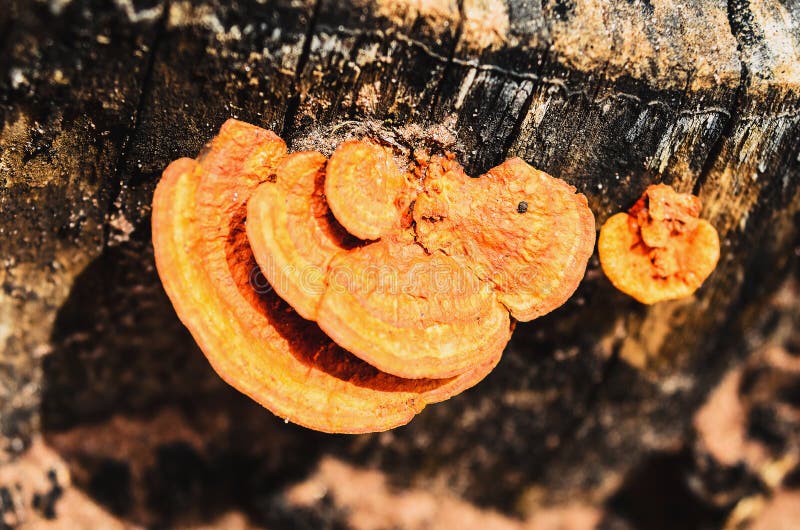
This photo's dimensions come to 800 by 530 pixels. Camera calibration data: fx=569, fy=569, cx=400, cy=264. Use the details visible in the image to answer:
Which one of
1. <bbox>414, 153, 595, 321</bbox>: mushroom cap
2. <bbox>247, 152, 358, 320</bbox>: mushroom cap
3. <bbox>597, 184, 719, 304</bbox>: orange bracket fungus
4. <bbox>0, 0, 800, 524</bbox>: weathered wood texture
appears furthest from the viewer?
<bbox>597, 184, 719, 304</bbox>: orange bracket fungus

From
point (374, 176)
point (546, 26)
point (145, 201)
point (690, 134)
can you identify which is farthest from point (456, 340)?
point (145, 201)

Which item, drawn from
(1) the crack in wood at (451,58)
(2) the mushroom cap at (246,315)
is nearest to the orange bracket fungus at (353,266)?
(2) the mushroom cap at (246,315)

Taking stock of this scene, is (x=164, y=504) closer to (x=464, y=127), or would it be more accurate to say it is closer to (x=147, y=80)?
(x=147, y=80)

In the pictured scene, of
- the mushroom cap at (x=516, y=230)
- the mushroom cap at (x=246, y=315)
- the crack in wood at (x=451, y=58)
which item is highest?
the crack in wood at (x=451, y=58)

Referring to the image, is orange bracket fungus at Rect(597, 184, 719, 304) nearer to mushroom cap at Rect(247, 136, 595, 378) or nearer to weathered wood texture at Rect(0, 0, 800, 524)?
weathered wood texture at Rect(0, 0, 800, 524)

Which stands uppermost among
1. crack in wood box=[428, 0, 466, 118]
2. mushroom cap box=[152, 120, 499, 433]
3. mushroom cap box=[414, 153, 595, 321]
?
crack in wood box=[428, 0, 466, 118]

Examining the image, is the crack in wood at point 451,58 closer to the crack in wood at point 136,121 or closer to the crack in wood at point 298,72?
the crack in wood at point 298,72

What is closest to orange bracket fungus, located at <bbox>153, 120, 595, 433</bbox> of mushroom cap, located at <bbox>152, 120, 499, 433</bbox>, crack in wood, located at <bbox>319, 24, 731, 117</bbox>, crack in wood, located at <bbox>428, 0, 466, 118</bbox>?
mushroom cap, located at <bbox>152, 120, 499, 433</bbox>
